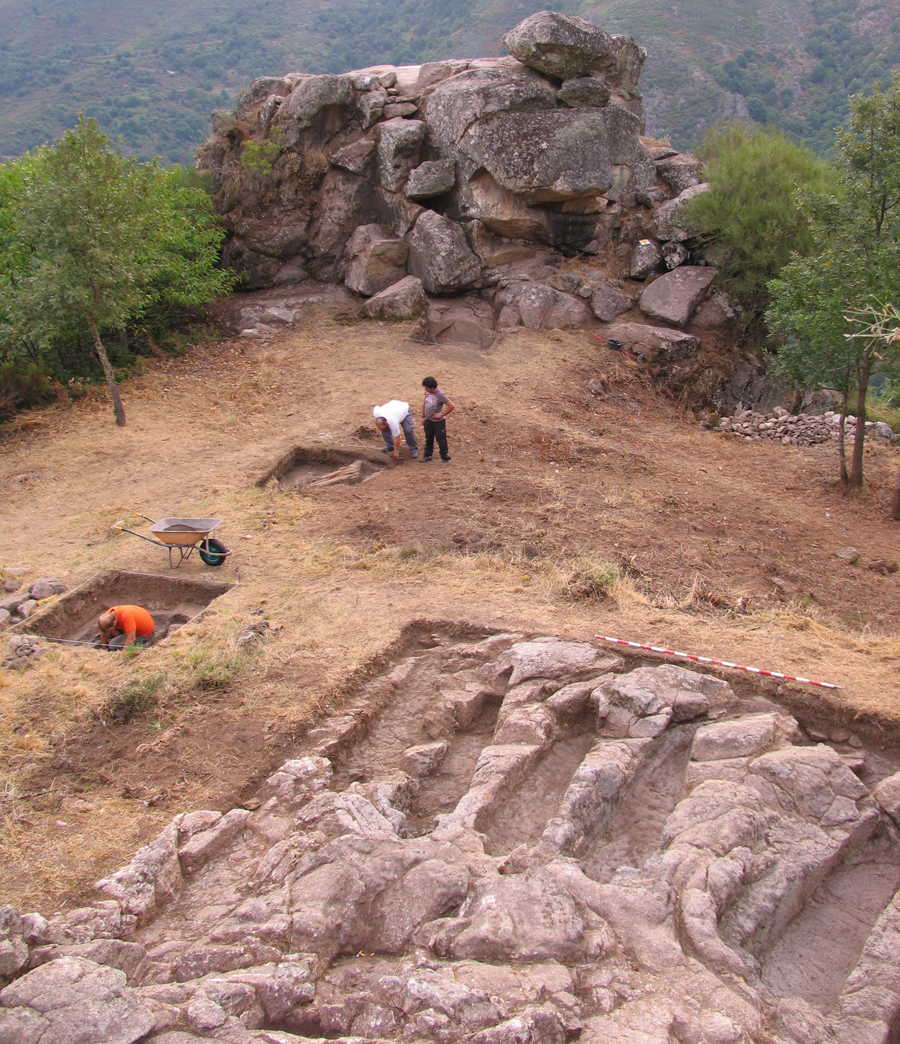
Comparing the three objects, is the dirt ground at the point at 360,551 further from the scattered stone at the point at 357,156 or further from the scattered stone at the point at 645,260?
the scattered stone at the point at 357,156

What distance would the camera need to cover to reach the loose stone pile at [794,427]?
15.5 m

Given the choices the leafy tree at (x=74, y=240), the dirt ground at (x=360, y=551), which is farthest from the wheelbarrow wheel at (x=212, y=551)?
the leafy tree at (x=74, y=240)

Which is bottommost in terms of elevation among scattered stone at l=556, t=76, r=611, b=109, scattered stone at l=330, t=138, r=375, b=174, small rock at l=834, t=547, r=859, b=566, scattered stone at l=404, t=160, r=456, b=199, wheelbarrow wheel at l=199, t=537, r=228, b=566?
small rock at l=834, t=547, r=859, b=566

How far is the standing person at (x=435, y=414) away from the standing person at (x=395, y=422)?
334mm

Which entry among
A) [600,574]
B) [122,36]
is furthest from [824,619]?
[122,36]

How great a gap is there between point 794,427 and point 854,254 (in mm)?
4808

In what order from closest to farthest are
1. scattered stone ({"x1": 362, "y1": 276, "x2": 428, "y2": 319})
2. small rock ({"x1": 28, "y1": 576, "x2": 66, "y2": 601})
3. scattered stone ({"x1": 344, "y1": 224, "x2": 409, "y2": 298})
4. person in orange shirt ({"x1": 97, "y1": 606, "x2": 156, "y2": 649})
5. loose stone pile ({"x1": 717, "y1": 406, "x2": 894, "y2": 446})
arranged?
person in orange shirt ({"x1": 97, "y1": 606, "x2": 156, "y2": 649}) < small rock ({"x1": 28, "y1": 576, "x2": 66, "y2": 601}) < loose stone pile ({"x1": 717, "y1": 406, "x2": 894, "y2": 446}) < scattered stone ({"x1": 362, "y1": 276, "x2": 428, "y2": 319}) < scattered stone ({"x1": 344, "y1": 224, "x2": 409, "y2": 298})

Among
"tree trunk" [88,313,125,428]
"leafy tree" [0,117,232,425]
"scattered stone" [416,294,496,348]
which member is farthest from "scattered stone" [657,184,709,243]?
"tree trunk" [88,313,125,428]

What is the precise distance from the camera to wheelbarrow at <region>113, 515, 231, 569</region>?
9453 millimetres

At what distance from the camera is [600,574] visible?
8.80 metres

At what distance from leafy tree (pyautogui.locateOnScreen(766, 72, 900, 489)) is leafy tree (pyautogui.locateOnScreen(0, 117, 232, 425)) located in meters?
11.3

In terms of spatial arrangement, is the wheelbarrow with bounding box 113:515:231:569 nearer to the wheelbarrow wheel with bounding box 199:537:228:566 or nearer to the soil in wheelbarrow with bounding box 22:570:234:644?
the wheelbarrow wheel with bounding box 199:537:228:566

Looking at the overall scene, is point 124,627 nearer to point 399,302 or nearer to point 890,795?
point 890,795

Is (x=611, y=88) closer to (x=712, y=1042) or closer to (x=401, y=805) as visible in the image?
(x=401, y=805)
